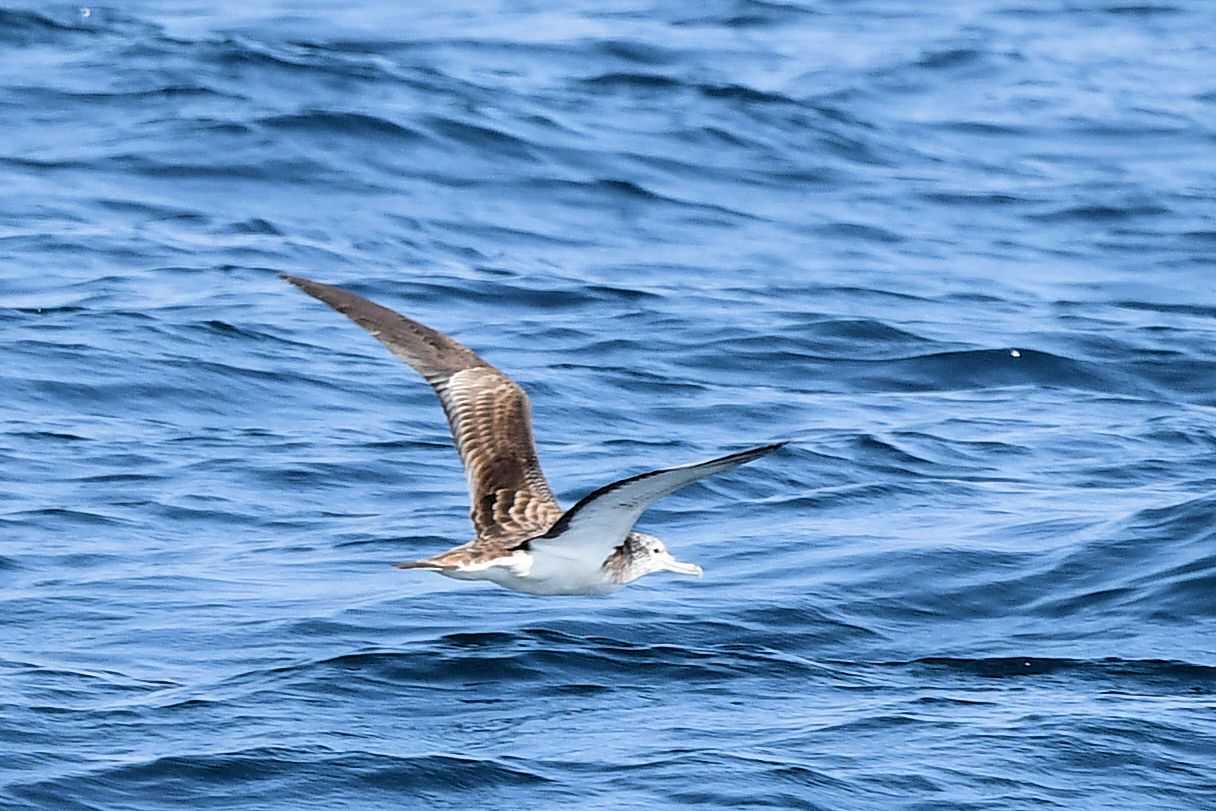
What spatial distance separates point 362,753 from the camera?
300 inches

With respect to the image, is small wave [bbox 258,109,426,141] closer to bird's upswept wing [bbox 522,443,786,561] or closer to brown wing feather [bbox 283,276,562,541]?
brown wing feather [bbox 283,276,562,541]

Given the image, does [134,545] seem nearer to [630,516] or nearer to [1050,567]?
[630,516]

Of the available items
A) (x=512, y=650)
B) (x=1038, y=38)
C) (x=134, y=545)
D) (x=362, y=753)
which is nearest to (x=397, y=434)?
(x=134, y=545)

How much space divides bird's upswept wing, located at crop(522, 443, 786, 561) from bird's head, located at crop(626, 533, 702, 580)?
0.25 meters

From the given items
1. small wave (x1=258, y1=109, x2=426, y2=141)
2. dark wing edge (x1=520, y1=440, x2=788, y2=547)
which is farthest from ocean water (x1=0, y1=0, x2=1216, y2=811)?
dark wing edge (x1=520, y1=440, x2=788, y2=547)

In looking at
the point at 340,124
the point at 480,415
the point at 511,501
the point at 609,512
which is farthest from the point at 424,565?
the point at 340,124

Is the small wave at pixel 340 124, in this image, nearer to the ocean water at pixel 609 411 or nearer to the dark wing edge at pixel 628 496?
the ocean water at pixel 609 411

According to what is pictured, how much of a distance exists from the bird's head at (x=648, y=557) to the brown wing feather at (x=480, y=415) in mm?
344

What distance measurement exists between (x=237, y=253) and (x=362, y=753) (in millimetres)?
7674

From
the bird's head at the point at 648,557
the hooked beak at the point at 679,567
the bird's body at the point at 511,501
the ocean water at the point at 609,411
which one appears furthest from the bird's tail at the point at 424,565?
the hooked beak at the point at 679,567

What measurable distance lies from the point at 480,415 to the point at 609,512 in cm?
157

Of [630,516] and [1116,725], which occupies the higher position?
[630,516]

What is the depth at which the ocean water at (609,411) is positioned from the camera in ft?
25.7

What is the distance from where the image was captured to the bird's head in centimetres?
802
